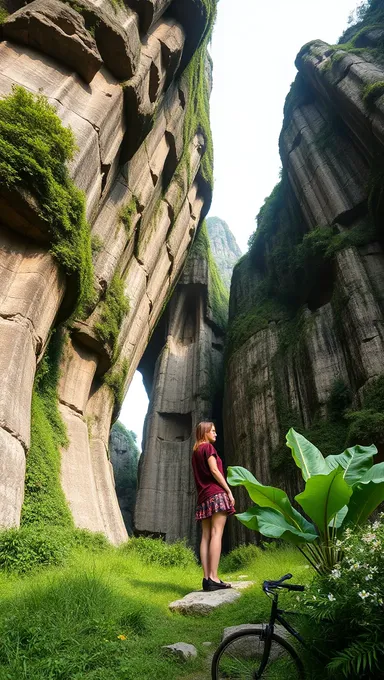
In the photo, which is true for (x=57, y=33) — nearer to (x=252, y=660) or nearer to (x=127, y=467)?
(x=252, y=660)

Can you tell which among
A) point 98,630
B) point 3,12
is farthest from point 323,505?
point 3,12

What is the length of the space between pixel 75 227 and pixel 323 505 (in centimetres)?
894

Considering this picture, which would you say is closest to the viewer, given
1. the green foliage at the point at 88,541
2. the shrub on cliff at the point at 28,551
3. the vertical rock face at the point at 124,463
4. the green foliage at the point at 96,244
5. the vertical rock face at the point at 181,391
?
the shrub on cliff at the point at 28,551

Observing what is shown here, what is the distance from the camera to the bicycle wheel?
117 inches

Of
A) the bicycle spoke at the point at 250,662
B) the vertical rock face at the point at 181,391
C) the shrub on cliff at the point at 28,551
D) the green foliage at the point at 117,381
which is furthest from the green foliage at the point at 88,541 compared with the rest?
the vertical rock face at the point at 181,391

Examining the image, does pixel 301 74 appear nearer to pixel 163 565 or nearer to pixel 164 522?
pixel 164 522

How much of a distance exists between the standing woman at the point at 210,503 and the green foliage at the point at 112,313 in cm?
976

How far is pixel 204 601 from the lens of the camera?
16.1ft

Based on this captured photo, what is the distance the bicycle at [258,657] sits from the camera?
2980mm

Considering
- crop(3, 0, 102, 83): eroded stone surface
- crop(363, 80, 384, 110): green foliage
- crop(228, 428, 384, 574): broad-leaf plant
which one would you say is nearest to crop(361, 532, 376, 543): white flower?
crop(228, 428, 384, 574): broad-leaf plant

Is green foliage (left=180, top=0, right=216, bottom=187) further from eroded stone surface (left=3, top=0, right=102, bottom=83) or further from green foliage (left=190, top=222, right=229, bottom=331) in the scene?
eroded stone surface (left=3, top=0, right=102, bottom=83)

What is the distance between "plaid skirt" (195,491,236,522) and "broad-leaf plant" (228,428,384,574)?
0.86 metres

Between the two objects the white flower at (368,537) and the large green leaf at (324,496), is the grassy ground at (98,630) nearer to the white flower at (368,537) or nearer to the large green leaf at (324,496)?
the large green leaf at (324,496)

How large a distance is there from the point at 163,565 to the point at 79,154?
31.1 feet
